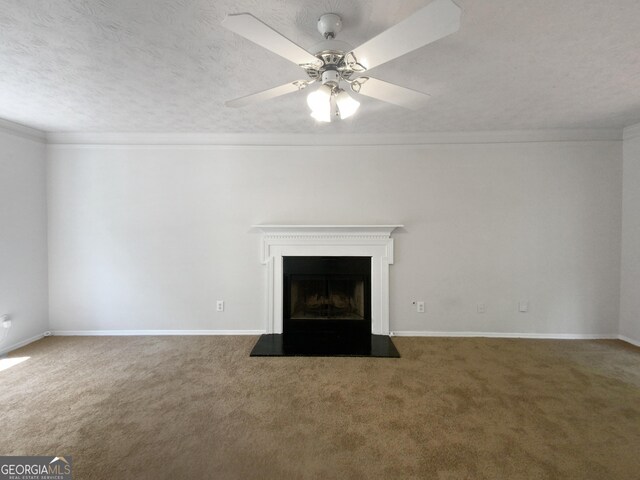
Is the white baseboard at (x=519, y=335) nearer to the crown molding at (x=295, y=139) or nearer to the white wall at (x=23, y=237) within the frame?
the crown molding at (x=295, y=139)

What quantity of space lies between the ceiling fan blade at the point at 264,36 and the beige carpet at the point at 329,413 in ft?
6.67

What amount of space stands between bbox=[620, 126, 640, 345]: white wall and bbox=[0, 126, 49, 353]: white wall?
20.9 feet

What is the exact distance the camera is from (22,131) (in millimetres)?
2854

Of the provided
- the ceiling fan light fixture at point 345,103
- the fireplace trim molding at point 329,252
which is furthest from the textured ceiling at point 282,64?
the fireplace trim molding at point 329,252

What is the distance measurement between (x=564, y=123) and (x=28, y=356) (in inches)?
228

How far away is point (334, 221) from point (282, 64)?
173 cm

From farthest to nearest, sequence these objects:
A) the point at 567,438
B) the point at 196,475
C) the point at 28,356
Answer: the point at 28,356
the point at 567,438
the point at 196,475

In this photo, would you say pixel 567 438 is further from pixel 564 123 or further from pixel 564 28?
pixel 564 123

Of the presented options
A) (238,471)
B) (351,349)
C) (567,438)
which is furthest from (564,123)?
(238,471)

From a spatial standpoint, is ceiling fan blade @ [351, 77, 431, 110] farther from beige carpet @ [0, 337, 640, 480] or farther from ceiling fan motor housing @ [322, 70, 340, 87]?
beige carpet @ [0, 337, 640, 480]

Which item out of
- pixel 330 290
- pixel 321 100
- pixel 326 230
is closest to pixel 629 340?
pixel 330 290

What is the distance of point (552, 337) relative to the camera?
309 cm

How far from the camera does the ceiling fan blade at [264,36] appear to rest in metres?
0.98

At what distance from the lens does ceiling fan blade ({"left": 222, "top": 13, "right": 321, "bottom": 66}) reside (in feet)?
3.20
